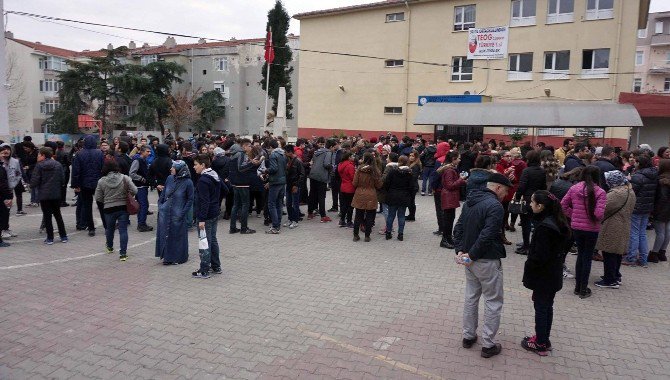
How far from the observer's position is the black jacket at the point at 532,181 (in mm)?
8148

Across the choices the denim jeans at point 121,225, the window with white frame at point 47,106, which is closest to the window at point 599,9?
the denim jeans at point 121,225

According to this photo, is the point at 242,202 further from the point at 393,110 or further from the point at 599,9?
the point at 599,9

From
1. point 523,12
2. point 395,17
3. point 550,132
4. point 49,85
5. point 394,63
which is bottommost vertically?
point 550,132

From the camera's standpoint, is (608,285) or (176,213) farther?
(176,213)

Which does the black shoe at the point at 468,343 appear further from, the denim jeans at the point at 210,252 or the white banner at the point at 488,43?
the white banner at the point at 488,43

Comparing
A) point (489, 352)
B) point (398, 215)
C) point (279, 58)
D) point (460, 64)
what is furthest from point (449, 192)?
point (279, 58)

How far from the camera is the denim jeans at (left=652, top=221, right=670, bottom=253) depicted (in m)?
8.15

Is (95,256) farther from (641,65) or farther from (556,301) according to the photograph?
(641,65)

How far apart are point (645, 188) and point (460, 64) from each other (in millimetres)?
22374

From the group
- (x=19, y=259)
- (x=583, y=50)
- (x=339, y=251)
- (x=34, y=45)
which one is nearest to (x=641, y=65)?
(x=583, y=50)

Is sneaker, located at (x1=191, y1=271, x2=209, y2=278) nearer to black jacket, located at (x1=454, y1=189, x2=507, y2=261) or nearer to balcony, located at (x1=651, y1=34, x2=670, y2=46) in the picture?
black jacket, located at (x1=454, y1=189, x2=507, y2=261)

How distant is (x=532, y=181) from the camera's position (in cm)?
816

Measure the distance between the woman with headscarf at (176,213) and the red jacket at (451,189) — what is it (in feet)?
15.5

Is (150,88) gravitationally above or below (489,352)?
above
